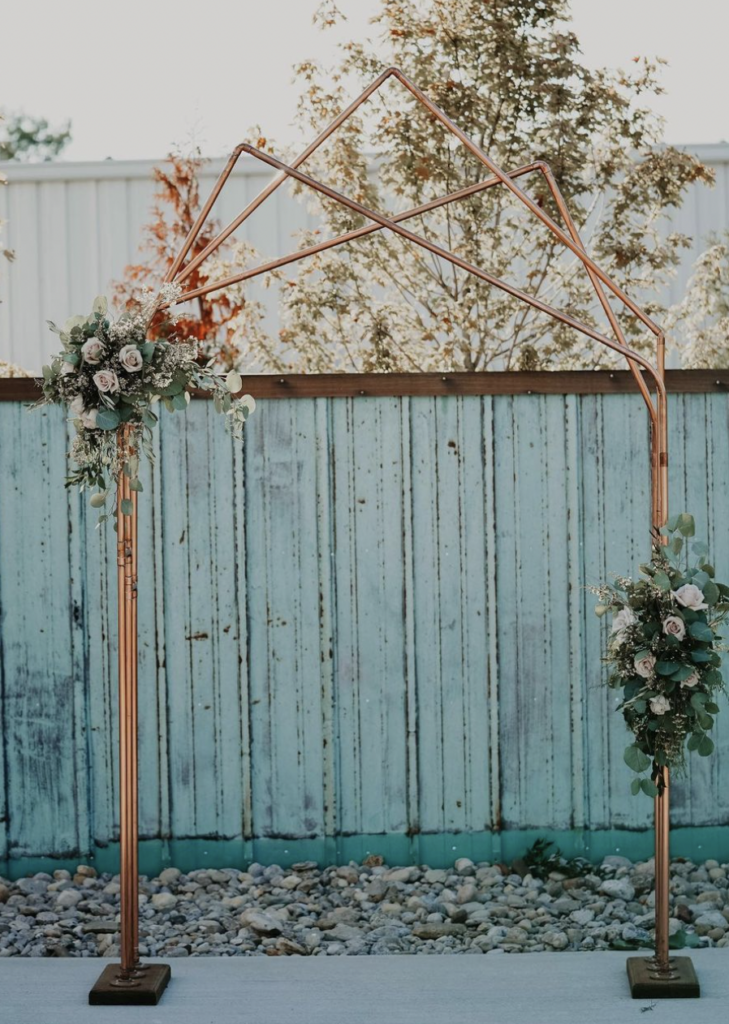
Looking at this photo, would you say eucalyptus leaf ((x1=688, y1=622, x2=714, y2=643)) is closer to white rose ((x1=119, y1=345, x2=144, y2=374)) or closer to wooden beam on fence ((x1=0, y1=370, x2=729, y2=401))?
wooden beam on fence ((x1=0, y1=370, x2=729, y2=401))

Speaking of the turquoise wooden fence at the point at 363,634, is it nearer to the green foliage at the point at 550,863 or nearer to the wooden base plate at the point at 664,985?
the green foliage at the point at 550,863

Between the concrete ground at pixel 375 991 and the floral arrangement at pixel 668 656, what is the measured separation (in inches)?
22.5

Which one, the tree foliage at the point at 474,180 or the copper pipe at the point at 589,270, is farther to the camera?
the tree foliage at the point at 474,180

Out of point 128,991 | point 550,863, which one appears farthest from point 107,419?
point 550,863

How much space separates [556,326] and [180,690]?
4.04 metres

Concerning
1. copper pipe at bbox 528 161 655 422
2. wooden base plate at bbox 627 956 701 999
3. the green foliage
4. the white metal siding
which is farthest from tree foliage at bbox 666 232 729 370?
wooden base plate at bbox 627 956 701 999

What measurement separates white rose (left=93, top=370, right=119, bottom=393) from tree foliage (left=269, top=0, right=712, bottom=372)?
173 inches

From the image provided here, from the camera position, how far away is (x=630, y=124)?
7.45 metres

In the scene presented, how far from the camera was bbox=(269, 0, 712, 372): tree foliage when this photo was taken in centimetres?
716

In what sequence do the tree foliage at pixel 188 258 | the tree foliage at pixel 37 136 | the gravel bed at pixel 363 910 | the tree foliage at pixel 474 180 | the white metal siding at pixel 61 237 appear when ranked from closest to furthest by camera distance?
the gravel bed at pixel 363 910
the tree foliage at pixel 474 180
the tree foliage at pixel 188 258
the white metal siding at pixel 61 237
the tree foliage at pixel 37 136

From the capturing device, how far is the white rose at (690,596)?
Result: 328cm

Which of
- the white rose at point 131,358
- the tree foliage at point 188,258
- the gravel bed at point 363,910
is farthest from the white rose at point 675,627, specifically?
the tree foliage at point 188,258

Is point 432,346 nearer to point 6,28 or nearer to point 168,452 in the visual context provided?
point 168,452

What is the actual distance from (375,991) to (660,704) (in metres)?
1.10
